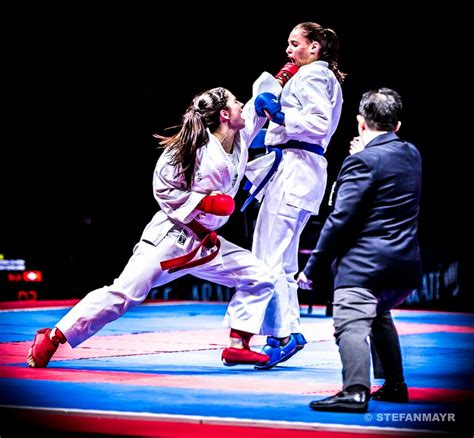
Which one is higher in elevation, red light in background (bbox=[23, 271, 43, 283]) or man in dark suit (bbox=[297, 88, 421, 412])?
man in dark suit (bbox=[297, 88, 421, 412])

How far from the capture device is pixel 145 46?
10242 mm

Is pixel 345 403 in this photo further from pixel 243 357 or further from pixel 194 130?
pixel 194 130

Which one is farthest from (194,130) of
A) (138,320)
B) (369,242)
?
(138,320)

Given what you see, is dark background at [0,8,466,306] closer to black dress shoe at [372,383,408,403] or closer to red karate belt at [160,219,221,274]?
red karate belt at [160,219,221,274]

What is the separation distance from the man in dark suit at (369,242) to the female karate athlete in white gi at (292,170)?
1313mm

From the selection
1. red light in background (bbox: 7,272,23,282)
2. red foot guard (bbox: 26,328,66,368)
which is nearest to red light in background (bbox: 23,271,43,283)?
red light in background (bbox: 7,272,23,282)

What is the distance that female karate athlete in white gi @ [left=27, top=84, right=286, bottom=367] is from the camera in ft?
13.8

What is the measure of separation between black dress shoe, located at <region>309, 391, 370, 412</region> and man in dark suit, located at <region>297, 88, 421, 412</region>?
9cm

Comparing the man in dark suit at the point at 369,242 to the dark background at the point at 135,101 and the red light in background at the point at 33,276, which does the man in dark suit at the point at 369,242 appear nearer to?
the dark background at the point at 135,101

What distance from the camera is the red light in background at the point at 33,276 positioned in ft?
32.0

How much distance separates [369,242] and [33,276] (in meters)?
7.19

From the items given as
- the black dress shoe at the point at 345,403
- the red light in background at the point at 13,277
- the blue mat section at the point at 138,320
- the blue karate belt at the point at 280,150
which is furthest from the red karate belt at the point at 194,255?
the red light in background at the point at 13,277

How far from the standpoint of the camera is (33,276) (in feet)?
32.2

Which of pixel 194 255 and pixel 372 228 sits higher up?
pixel 372 228
